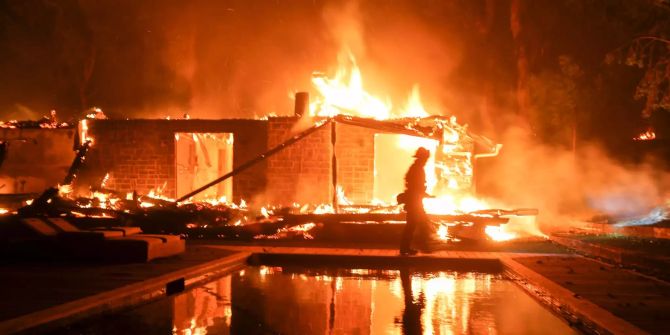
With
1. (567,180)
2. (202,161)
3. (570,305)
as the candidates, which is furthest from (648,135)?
(570,305)

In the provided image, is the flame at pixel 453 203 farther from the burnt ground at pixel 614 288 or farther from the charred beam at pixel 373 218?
the burnt ground at pixel 614 288

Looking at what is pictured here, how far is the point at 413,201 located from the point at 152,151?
Answer: 917 cm

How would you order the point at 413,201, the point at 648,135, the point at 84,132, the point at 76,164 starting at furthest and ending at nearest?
1. the point at 648,135
2. the point at 84,132
3. the point at 76,164
4. the point at 413,201

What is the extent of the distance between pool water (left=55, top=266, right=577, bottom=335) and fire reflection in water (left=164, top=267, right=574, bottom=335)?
1 centimetres

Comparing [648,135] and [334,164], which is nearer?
[334,164]

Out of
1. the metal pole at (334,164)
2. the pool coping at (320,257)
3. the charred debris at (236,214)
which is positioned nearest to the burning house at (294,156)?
the metal pole at (334,164)

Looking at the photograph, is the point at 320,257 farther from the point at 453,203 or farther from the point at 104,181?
the point at 104,181

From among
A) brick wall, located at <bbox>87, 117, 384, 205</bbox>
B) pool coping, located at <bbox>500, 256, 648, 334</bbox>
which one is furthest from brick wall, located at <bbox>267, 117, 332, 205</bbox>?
pool coping, located at <bbox>500, 256, 648, 334</bbox>

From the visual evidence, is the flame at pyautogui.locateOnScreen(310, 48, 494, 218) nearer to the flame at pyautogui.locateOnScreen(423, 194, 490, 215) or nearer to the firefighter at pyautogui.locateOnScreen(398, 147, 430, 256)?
the flame at pyautogui.locateOnScreen(423, 194, 490, 215)

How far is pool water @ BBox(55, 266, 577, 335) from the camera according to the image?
259 inches

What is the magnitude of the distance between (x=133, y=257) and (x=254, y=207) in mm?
7466

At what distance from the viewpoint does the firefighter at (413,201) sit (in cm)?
1177

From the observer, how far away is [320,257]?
457 inches

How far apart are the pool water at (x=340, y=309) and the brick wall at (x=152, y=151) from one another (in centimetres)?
803
